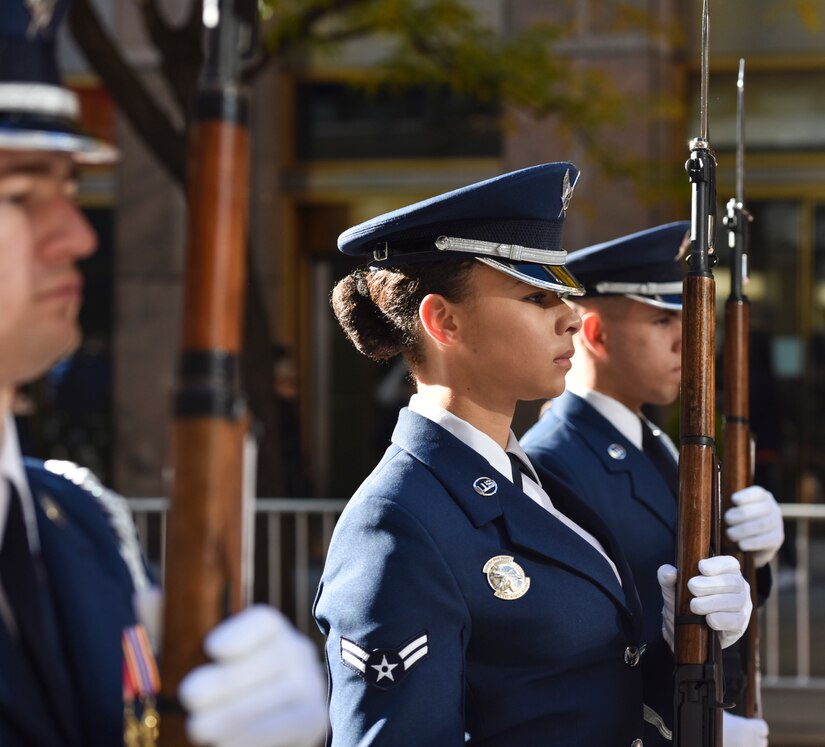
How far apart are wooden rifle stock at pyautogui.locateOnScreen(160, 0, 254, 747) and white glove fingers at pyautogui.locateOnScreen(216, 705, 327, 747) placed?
A: 6 centimetres

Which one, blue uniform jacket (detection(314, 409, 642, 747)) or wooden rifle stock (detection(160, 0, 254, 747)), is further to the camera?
blue uniform jacket (detection(314, 409, 642, 747))

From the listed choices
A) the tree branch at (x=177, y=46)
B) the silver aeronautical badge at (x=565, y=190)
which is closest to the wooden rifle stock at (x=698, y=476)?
the silver aeronautical badge at (x=565, y=190)

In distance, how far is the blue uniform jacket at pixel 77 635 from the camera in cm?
146

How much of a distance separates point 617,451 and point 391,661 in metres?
1.23

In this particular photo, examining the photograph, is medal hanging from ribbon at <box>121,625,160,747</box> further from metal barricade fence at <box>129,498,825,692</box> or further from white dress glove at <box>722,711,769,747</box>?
metal barricade fence at <box>129,498,825,692</box>

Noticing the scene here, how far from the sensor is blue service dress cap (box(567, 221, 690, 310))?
3.48m

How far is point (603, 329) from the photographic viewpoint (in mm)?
3475

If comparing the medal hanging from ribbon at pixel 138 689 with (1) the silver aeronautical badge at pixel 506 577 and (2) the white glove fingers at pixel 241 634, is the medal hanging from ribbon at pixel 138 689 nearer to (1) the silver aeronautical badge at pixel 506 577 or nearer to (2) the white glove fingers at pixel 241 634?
(2) the white glove fingers at pixel 241 634

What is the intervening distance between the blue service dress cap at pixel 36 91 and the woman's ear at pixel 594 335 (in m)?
2.07

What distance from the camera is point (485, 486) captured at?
247 cm

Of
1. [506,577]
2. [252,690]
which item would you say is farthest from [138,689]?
[506,577]

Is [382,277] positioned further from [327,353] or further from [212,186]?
[327,353]

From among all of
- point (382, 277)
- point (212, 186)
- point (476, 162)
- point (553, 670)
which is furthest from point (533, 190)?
point (476, 162)

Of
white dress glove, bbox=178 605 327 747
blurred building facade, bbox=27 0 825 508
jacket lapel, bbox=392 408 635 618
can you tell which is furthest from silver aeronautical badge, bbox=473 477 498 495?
blurred building facade, bbox=27 0 825 508
